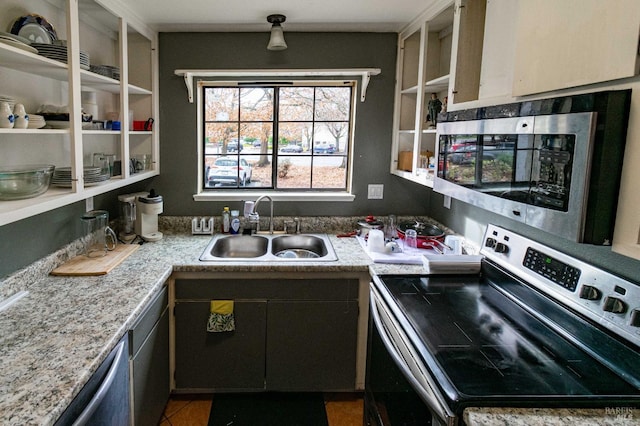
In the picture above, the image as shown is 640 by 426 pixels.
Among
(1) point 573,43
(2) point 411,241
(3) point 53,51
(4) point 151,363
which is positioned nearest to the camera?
(1) point 573,43

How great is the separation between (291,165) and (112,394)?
190 centimetres

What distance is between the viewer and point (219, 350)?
7.54 ft

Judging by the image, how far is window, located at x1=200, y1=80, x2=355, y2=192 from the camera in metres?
2.89

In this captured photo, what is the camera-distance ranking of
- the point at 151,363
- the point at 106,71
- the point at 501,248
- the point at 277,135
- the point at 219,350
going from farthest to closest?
1. the point at 277,135
2. the point at 219,350
3. the point at 106,71
4. the point at 151,363
5. the point at 501,248

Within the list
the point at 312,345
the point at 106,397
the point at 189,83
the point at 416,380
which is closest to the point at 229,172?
the point at 189,83

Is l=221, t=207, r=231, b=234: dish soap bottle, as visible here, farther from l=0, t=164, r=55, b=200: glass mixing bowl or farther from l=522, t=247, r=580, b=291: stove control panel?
l=522, t=247, r=580, b=291: stove control panel

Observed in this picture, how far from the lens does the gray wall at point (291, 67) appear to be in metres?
2.73

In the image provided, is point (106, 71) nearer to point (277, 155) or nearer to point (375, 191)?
point (277, 155)

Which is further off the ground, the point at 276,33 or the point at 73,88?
the point at 276,33

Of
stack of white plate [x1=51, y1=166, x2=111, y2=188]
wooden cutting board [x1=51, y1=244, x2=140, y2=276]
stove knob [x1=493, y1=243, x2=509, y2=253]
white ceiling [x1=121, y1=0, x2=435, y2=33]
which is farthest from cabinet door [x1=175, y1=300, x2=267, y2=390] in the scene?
white ceiling [x1=121, y1=0, x2=435, y2=33]

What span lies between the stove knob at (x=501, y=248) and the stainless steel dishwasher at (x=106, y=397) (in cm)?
158

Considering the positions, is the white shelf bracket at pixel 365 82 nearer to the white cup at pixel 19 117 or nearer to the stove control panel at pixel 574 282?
the stove control panel at pixel 574 282

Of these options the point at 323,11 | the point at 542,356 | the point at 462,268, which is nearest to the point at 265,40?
the point at 323,11

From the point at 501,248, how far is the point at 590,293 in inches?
21.2
